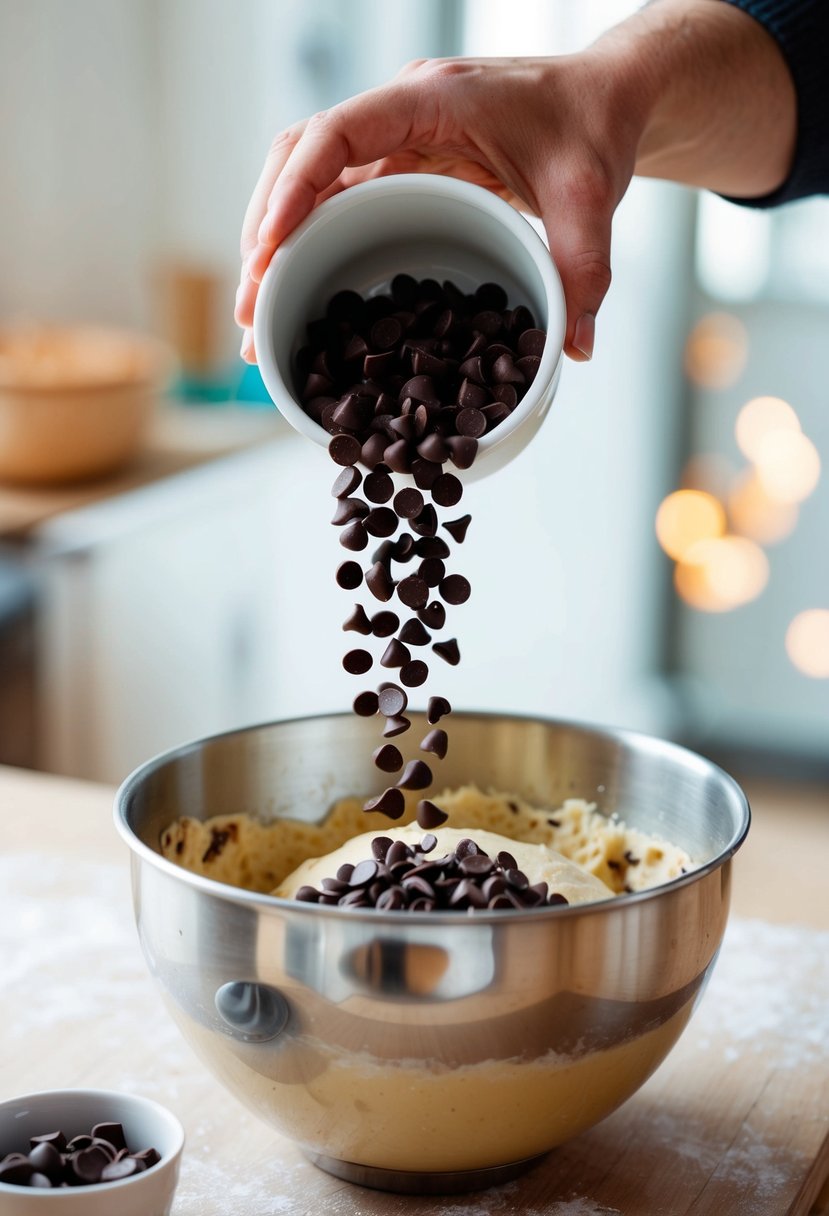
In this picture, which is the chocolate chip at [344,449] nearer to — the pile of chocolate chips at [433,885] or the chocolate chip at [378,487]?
the chocolate chip at [378,487]

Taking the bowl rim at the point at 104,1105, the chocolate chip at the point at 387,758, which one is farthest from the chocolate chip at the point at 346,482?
the bowl rim at the point at 104,1105

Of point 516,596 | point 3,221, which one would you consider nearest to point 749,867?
point 516,596

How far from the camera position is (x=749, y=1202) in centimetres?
97

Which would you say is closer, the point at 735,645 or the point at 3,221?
the point at 3,221

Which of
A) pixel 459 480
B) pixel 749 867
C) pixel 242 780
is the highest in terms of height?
pixel 459 480

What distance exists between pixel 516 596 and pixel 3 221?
63.8 inches

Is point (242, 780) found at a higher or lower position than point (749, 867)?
higher

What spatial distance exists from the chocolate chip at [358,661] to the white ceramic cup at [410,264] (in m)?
0.17

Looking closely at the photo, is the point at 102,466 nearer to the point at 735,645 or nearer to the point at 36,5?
the point at 36,5

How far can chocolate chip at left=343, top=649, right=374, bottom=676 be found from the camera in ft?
3.65

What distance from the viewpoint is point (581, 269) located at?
1.16 metres

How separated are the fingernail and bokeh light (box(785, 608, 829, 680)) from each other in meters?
2.85

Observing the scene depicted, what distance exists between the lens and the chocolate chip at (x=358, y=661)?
3.65 feet

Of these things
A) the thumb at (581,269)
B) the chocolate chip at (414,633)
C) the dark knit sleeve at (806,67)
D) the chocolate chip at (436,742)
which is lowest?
the chocolate chip at (436,742)
